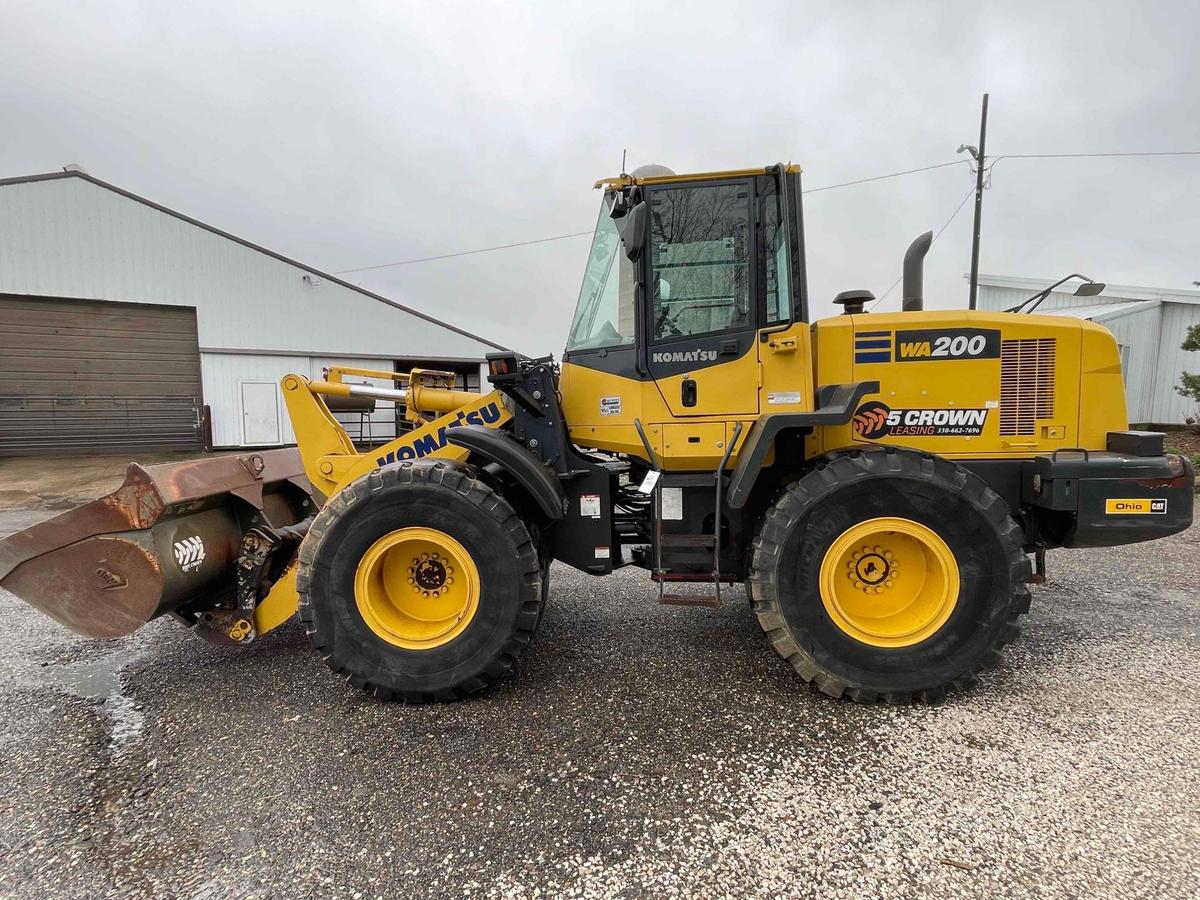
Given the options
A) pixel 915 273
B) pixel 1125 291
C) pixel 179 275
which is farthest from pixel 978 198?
pixel 179 275

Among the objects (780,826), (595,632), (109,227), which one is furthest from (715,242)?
(109,227)

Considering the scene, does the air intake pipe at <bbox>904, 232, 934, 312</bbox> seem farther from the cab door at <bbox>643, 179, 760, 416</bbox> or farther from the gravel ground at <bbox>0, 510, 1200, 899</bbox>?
the gravel ground at <bbox>0, 510, 1200, 899</bbox>

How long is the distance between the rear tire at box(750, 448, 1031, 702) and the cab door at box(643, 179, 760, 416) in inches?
27.5

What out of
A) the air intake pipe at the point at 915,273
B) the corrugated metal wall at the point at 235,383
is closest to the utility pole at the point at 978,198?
the air intake pipe at the point at 915,273

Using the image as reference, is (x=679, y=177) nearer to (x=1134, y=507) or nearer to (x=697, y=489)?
(x=697, y=489)

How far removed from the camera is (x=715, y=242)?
10.4ft

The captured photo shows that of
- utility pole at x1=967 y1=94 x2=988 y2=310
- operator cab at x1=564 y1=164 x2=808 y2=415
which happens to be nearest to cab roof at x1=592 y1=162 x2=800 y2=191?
operator cab at x1=564 y1=164 x2=808 y2=415

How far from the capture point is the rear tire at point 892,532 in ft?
8.85

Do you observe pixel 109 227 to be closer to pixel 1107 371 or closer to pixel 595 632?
pixel 595 632

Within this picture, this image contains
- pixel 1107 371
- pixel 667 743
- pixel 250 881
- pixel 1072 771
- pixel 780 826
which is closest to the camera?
pixel 250 881

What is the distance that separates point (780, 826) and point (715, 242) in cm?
279

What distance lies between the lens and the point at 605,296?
133 inches

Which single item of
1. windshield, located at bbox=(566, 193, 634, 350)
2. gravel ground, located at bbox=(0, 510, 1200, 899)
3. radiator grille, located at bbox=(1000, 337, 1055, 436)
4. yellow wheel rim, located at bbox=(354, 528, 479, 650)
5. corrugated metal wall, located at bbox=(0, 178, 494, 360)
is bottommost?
gravel ground, located at bbox=(0, 510, 1200, 899)

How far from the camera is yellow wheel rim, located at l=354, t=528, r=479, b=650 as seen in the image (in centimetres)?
286
